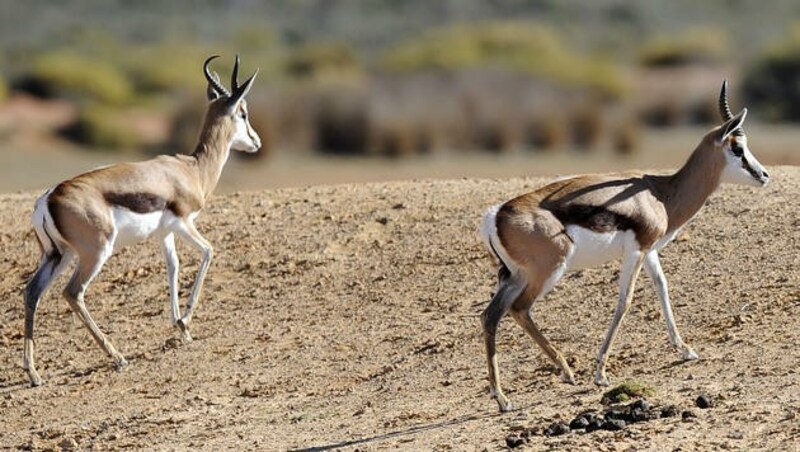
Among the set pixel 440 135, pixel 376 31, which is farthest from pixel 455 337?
pixel 376 31

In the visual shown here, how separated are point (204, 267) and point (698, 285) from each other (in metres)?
4.18

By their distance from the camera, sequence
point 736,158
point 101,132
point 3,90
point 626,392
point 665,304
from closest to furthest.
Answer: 1. point 626,392
2. point 665,304
3. point 736,158
4. point 101,132
5. point 3,90

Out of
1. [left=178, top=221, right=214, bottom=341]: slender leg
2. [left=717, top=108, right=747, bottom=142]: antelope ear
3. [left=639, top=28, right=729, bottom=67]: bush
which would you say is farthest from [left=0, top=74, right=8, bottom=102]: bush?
[left=717, top=108, right=747, bottom=142]: antelope ear

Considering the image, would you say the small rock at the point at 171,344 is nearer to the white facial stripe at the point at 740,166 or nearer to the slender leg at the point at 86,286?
the slender leg at the point at 86,286

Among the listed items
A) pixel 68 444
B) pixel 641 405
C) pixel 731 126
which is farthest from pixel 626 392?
pixel 68 444

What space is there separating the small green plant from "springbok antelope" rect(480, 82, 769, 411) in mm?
660

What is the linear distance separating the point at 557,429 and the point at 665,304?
2.14 m

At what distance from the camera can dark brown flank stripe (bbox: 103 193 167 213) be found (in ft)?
44.7

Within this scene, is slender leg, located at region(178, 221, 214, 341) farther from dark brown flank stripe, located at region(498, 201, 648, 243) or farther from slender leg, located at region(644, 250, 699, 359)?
slender leg, located at region(644, 250, 699, 359)

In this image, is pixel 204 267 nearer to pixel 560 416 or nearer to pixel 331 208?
pixel 331 208

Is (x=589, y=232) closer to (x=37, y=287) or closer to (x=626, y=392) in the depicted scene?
(x=626, y=392)

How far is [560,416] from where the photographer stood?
34.8 ft

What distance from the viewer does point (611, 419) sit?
10.2 metres

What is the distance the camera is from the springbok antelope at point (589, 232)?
11141mm
